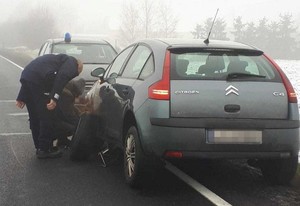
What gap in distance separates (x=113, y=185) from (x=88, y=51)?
591 cm

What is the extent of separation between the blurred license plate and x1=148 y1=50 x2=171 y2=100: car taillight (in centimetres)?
54

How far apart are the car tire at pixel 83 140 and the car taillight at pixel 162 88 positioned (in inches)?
65.7

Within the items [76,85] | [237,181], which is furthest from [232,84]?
[76,85]

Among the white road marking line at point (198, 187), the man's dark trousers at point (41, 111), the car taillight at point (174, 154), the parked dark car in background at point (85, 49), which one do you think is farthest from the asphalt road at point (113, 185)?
the parked dark car in background at point (85, 49)

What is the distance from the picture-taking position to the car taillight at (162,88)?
4211 millimetres

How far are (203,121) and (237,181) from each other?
46.2 inches

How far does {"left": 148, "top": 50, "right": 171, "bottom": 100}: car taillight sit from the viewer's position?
4.21m

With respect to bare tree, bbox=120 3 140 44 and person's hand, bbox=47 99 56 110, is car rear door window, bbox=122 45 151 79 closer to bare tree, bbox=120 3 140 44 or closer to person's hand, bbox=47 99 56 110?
person's hand, bbox=47 99 56 110

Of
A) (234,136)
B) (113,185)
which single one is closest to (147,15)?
(113,185)

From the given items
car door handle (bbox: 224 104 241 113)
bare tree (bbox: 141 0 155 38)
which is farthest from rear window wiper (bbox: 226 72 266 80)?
bare tree (bbox: 141 0 155 38)

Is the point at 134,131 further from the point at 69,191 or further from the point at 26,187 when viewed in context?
the point at 26,187

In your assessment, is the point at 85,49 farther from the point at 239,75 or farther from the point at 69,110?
the point at 239,75

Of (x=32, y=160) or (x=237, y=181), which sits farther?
(x=32, y=160)

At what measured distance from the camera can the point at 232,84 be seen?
4297 millimetres
